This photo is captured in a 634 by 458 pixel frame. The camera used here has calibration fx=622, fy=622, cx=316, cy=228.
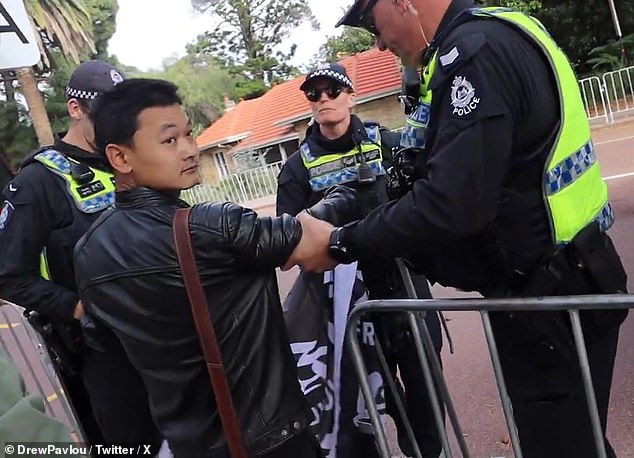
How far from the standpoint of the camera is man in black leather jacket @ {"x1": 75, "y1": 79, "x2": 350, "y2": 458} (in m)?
1.65

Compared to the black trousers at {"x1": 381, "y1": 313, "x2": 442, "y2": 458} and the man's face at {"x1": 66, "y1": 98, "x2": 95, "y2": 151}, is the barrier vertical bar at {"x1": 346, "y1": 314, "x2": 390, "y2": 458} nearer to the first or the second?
the black trousers at {"x1": 381, "y1": 313, "x2": 442, "y2": 458}

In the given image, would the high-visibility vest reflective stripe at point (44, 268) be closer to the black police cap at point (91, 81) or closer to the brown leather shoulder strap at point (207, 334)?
the black police cap at point (91, 81)

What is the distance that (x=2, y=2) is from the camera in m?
3.04

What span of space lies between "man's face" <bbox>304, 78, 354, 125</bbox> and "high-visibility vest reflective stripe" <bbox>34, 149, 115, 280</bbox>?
1085mm

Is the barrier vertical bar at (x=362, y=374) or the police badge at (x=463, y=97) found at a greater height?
the police badge at (x=463, y=97)

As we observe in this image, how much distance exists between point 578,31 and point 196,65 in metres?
28.5

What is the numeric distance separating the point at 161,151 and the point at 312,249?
51 centimetres

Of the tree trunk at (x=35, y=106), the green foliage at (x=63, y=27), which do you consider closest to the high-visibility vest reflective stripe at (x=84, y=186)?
the tree trunk at (x=35, y=106)

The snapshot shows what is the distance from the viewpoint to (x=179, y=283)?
1638 mm

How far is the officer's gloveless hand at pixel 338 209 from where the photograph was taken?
76.7 inches

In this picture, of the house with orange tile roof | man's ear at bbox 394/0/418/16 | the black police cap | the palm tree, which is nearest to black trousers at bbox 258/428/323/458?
man's ear at bbox 394/0/418/16

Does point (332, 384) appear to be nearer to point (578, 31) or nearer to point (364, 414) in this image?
point (364, 414)

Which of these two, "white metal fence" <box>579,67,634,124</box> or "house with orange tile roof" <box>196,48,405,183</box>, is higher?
"house with orange tile roof" <box>196,48,405,183</box>

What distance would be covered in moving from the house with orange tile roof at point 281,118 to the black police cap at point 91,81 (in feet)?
47.7
